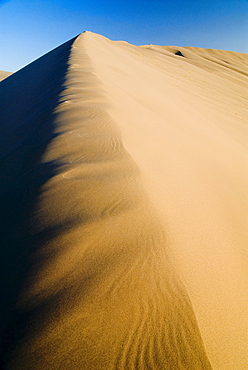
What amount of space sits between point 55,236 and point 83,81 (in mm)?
3026

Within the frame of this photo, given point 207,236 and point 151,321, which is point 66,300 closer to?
point 151,321

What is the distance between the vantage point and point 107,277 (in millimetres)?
894

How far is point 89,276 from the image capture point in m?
0.90

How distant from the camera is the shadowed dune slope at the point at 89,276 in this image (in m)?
0.72

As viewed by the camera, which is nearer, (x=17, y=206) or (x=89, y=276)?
(x=89, y=276)

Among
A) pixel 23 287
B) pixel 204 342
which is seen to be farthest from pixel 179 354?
pixel 23 287

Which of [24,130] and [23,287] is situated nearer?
[23,287]

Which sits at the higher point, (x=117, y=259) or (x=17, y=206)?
(x=17, y=206)

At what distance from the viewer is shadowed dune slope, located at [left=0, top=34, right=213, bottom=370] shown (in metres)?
0.72

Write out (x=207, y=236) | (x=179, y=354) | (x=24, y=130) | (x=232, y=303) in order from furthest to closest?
1. (x=24, y=130)
2. (x=207, y=236)
3. (x=232, y=303)
4. (x=179, y=354)

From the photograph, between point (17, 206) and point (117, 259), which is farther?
point (17, 206)

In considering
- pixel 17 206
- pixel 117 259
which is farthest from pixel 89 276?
pixel 17 206

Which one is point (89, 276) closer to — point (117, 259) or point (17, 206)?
point (117, 259)

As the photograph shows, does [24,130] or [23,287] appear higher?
[24,130]
